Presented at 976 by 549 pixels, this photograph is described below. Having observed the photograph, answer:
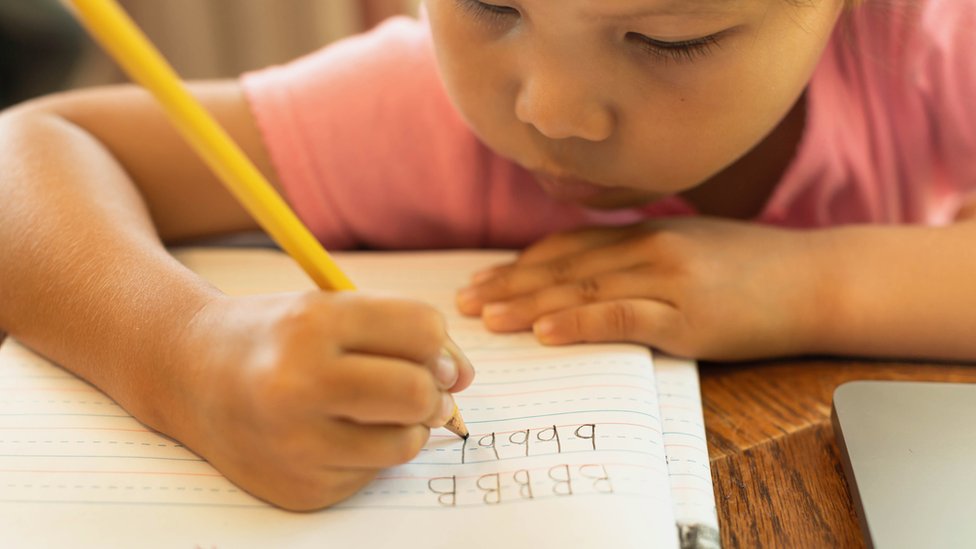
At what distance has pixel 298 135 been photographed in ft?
1.76

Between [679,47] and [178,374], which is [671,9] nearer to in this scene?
[679,47]

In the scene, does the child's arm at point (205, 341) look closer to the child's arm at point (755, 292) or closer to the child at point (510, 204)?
the child at point (510, 204)

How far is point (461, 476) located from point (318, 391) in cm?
6

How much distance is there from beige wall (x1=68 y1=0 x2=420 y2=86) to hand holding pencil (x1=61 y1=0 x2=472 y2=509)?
716 mm

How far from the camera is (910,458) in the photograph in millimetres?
317

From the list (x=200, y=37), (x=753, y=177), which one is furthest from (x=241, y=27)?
(x=753, y=177)

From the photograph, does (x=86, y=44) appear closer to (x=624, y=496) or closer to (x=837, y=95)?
(x=837, y=95)

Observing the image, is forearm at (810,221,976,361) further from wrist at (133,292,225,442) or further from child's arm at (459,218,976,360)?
wrist at (133,292,225,442)

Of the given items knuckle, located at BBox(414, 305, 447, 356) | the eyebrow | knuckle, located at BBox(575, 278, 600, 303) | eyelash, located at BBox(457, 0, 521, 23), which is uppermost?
eyelash, located at BBox(457, 0, 521, 23)

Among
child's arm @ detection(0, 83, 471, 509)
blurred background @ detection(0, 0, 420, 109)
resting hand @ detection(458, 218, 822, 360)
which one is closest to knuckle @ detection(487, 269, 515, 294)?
resting hand @ detection(458, 218, 822, 360)

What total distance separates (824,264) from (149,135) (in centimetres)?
37

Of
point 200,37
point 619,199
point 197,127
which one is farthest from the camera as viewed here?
point 200,37

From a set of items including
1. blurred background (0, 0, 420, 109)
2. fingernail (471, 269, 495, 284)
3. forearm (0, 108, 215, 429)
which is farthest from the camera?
blurred background (0, 0, 420, 109)

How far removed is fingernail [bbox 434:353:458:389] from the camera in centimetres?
30
